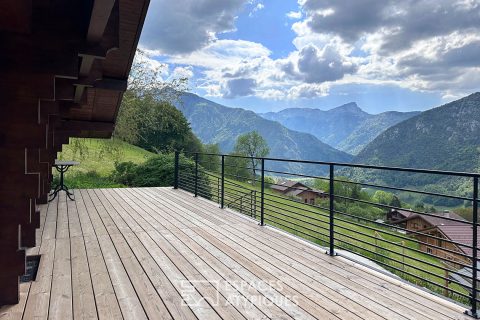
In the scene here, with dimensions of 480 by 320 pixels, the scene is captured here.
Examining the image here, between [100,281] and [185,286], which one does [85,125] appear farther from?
[185,286]

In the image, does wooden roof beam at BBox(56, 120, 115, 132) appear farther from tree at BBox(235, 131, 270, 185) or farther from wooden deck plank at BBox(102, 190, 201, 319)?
tree at BBox(235, 131, 270, 185)

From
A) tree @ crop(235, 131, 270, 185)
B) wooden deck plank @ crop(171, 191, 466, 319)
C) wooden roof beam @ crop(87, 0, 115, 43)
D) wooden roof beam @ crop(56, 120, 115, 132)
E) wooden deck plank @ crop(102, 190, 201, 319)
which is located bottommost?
wooden deck plank @ crop(171, 191, 466, 319)

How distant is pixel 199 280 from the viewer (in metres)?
2.50

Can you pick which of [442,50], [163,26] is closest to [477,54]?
[442,50]

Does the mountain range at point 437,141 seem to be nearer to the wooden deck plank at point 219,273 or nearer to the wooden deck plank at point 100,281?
the wooden deck plank at point 219,273

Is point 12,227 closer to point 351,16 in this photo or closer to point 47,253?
point 47,253

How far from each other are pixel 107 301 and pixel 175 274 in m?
0.59

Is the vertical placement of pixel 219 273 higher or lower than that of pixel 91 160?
lower

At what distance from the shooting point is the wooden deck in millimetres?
2032

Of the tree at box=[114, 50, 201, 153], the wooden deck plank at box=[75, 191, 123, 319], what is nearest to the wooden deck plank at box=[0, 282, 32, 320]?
the wooden deck plank at box=[75, 191, 123, 319]

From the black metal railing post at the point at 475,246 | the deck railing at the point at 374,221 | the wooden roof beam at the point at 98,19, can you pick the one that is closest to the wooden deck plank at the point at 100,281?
the wooden roof beam at the point at 98,19

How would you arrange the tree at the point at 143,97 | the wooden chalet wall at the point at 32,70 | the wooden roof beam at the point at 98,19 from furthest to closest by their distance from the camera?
the tree at the point at 143,97
the wooden chalet wall at the point at 32,70
the wooden roof beam at the point at 98,19

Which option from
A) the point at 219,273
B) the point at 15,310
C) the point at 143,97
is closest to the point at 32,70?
the point at 15,310

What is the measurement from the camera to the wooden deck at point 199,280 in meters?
2.03
